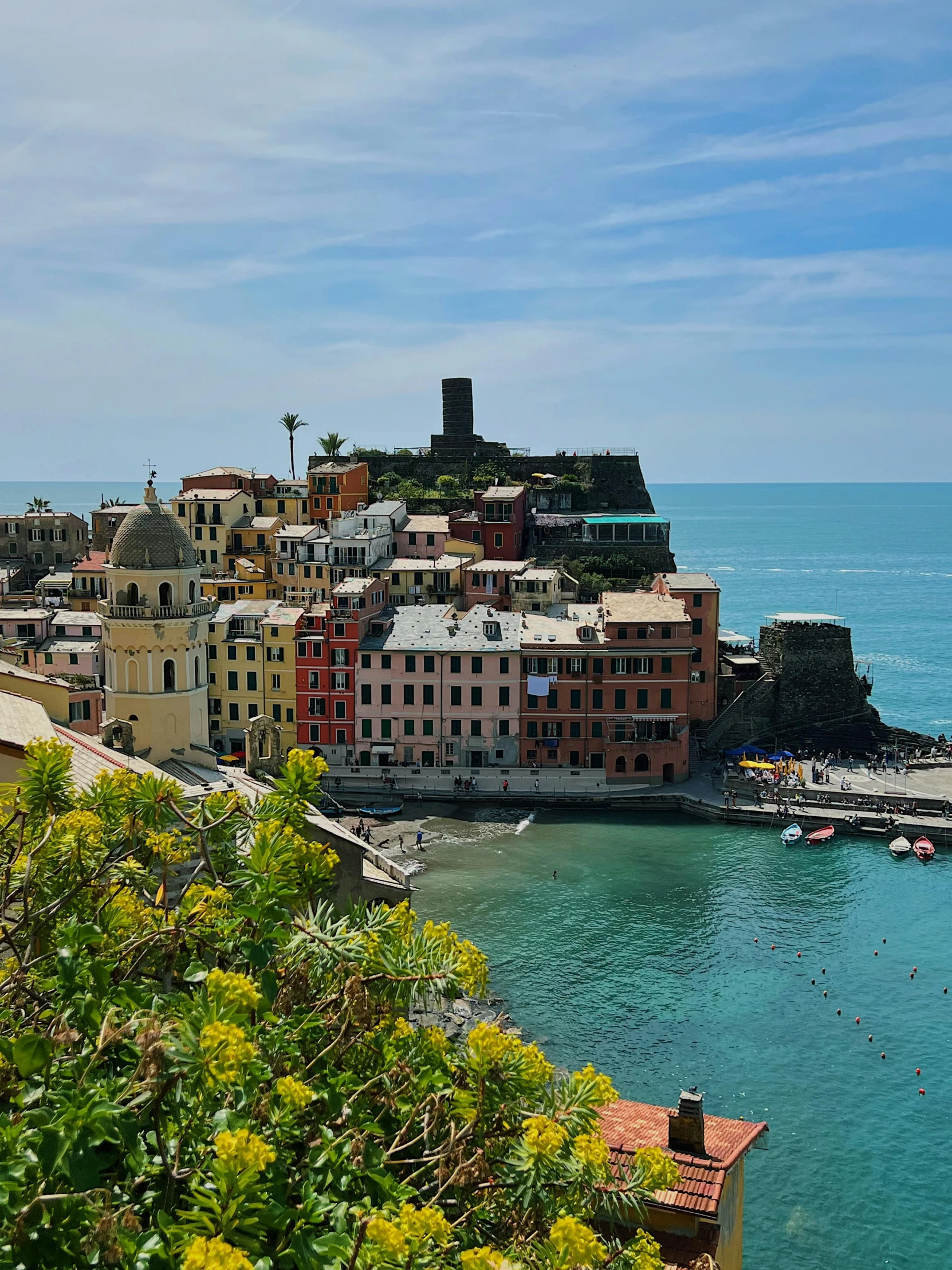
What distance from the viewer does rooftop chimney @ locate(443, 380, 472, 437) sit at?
109m

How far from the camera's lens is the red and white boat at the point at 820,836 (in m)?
56.0

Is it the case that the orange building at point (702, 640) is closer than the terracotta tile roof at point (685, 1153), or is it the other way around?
the terracotta tile roof at point (685, 1153)

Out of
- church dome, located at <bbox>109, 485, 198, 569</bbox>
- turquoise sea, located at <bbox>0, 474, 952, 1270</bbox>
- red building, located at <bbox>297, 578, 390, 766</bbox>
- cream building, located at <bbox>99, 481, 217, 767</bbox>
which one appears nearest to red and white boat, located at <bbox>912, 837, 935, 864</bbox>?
turquoise sea, located at <bbox>0, 474, 952, 1270</bbox>

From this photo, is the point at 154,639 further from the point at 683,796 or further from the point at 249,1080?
the point at 683,796

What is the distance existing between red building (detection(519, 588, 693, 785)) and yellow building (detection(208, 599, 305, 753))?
40.7 ft

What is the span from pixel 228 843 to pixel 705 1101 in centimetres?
2290

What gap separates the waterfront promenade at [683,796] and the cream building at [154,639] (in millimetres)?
25772

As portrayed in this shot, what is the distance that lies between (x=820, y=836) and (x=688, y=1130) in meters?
38.9

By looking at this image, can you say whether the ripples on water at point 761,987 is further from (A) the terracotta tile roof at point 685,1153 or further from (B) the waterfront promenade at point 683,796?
(A) the terracotta tile roof at point 685,1153

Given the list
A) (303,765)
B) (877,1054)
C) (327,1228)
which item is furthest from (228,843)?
(877,1054)

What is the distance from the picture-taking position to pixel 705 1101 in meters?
32.0

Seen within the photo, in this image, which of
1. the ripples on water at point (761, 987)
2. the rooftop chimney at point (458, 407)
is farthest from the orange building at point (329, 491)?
the ripples on water at point (761, 987)

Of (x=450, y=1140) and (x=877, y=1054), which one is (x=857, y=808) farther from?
(x=450, y=1140)

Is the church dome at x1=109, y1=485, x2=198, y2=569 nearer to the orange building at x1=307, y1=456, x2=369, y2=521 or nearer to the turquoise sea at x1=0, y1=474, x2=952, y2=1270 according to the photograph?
the turquoise sea at x1=0, y1=474, x2=952, y2=1270
